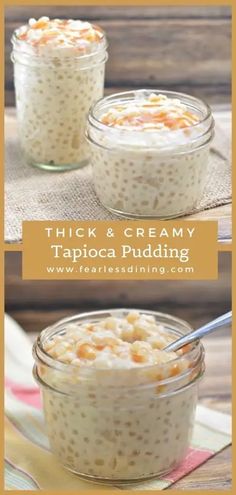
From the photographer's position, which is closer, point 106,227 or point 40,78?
point 106,227

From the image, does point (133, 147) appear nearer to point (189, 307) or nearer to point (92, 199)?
point (92, 199)

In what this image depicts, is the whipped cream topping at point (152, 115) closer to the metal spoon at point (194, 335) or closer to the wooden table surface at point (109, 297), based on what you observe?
the metal spoon at point (194, 335)

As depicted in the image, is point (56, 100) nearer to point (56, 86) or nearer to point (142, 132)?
point (56, 86)

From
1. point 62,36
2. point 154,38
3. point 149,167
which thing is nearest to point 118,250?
point 149,167

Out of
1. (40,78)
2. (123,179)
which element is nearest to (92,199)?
A: (123,179)

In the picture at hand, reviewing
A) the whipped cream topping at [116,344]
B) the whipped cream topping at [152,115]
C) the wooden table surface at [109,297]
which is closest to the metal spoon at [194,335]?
the whipped cream topping at [116,344]

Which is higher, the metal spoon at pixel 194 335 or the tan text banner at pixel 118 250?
the tan text banner at pixel 118 250
